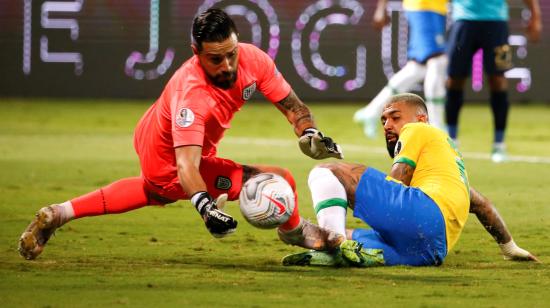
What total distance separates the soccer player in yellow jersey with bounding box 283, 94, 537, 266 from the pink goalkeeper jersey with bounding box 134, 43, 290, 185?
0.58 m

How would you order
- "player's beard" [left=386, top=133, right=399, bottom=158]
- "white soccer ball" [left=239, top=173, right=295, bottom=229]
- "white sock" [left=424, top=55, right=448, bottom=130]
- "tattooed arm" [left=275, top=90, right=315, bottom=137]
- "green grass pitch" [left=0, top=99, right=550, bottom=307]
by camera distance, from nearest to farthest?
1. "green grass pitch" [left=0, top=99, right=550, bottom=307]
2. "white soccer ball" [left=239, top=173, right=295, bottom=229]
3. "tattooed arm" [left=275, top=90, right=315, bottom=137]
4. "player's beard" [left=386, top=133, right=399, bottom=158]
5. "white sock" [left=424, top=55, right=448, bottom=130]

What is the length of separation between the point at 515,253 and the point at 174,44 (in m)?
14.6

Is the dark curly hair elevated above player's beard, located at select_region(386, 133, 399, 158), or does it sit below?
above

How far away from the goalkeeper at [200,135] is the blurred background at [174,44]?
45.2ft

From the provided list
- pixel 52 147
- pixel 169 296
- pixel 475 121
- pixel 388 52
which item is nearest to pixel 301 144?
pixel 169 296

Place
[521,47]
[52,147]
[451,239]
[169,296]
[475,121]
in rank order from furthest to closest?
[521,47] → [475,121] → [52,147] → [451,239] → [169,296]

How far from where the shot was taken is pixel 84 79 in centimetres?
2159

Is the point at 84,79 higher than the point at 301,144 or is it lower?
lower

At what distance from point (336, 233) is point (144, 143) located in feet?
3.93

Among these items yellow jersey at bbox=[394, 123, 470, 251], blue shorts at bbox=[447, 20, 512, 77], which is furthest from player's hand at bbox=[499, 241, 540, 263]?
blue shorts at bbox=[447, 20, 512, 77]

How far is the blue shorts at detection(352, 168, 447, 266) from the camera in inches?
260

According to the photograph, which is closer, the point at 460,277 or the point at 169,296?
the point at 169,296

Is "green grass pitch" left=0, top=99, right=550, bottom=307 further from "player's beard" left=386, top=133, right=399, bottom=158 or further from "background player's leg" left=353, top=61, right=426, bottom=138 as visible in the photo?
"player's beard" left=386, top=133, right=399, bottom=158

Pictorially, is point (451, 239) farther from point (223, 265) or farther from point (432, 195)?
point (223, 265)
